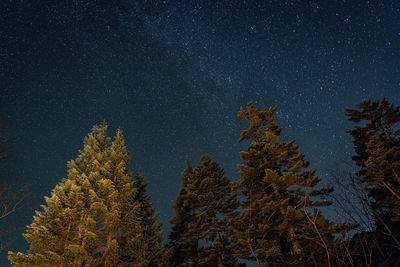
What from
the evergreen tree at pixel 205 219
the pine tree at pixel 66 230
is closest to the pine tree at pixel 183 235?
the evergreen tree at pixel 205 219

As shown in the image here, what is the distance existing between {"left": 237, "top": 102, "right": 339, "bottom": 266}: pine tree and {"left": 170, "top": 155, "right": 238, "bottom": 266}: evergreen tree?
1572 mm

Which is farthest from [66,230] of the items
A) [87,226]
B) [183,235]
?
[183,235]

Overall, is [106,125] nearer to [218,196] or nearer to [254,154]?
[218,196]

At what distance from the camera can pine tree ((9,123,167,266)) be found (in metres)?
8.84

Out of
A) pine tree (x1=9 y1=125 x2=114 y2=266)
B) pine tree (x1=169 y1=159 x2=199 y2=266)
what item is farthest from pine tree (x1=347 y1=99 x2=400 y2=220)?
pine tree (x1=9 y1=125 x2=114 y2=266)

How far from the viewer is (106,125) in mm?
15016

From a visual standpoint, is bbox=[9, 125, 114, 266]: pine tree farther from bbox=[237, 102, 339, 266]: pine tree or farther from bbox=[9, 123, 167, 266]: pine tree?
bbox=[237, 102, 339, 266]: pine tree

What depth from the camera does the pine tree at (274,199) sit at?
9.43 m

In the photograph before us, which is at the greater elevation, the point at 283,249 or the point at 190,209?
the point at 190,209

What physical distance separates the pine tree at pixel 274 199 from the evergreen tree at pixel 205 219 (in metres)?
1.57

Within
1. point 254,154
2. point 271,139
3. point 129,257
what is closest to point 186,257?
point 129,257

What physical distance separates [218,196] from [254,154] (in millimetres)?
4930

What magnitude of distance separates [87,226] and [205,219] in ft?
24.5

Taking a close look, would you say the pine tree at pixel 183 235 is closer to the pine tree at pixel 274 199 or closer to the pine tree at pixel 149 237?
the pine tree at pixel 149 237
